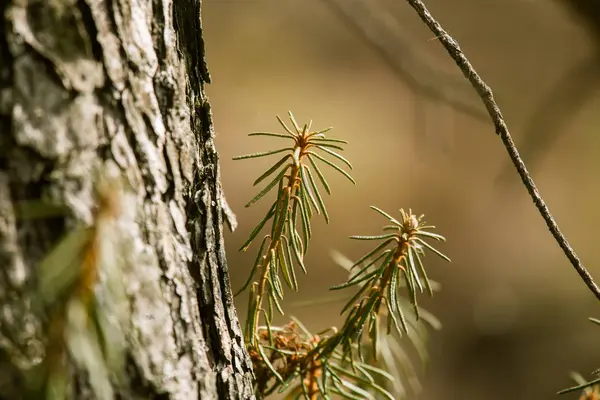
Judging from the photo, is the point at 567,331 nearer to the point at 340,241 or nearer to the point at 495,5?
the point at 340,241

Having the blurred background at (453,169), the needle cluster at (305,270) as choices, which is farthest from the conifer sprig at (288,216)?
the blurred background at (453,169)

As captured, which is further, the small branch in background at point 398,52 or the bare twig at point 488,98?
the small branch in background at point 398,52

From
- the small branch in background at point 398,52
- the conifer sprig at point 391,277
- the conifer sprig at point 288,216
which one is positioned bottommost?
the conifer sprig at point 391,277

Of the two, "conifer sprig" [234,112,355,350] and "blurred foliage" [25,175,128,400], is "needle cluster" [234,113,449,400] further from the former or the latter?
"blurred foliage" [25,175,128,400]

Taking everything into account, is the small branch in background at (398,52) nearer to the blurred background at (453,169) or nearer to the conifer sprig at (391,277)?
the blurred background at (453,169)

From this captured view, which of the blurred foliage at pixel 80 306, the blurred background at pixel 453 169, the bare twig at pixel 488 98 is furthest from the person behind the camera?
the blurred background at pixel 453 169

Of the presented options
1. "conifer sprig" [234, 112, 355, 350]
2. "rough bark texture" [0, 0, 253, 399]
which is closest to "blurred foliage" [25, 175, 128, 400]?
"rough bark texture" [0, 0, 253, 399]

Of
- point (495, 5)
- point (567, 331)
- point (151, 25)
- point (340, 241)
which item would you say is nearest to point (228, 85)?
point (340, 241)
